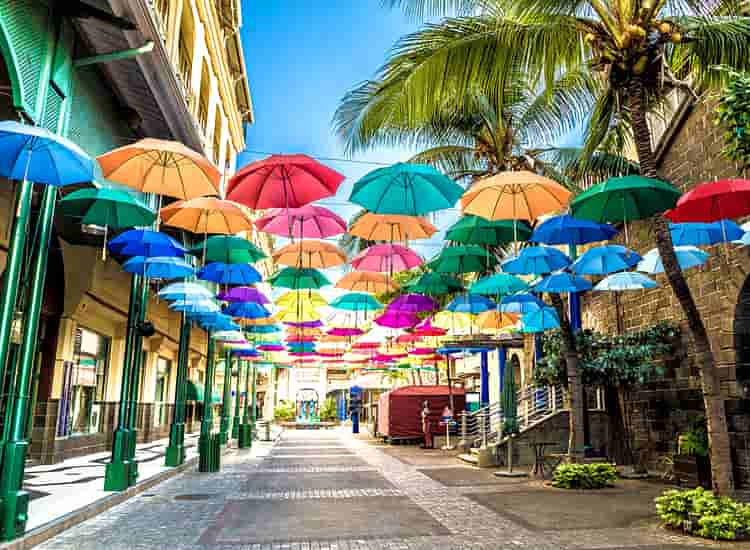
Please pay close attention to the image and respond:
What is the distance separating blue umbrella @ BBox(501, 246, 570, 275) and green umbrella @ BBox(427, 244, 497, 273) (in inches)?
36.9

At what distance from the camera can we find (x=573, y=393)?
1345cm

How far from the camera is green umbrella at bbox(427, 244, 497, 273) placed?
44.7ft

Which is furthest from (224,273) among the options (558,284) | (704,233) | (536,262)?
(704,233)

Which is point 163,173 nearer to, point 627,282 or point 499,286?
point 499,286

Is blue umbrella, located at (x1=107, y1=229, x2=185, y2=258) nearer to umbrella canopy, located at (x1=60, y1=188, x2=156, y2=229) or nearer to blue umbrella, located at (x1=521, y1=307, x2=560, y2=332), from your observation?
umbrella canopy, located at (x1=60, y1=188, x2=156, y2=229)

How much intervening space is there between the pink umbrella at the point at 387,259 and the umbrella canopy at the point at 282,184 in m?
3.89

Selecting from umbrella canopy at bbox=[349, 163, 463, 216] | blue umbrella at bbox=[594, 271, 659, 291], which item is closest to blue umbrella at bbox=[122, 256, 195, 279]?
umbrella canopy at bbox=[349, 163, 463, 216]

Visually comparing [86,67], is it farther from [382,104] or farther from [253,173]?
[382,104]

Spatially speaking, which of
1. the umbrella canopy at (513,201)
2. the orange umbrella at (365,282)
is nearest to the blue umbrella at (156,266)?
the orange umbrella at (365,282)

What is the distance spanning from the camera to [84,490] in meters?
10.9

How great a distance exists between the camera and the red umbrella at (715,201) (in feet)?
27.5

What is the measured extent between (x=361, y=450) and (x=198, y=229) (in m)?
16.5

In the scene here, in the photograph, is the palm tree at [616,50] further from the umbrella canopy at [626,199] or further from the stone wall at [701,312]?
the stone wall at [701,312]

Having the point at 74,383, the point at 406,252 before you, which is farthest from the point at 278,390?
the point at 406,252
